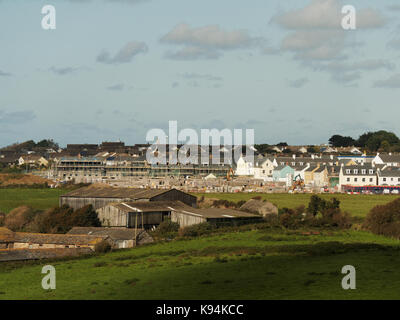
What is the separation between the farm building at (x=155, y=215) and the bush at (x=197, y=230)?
126 centimetres

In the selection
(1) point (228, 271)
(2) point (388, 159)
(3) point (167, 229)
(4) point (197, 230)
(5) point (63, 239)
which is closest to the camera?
(1) point (228, 271)

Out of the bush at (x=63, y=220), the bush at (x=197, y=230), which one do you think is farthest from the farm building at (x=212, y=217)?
the bush at (x=63, y=220)

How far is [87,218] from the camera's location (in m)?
50.6

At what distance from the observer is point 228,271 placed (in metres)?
29.4

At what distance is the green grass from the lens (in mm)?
68125

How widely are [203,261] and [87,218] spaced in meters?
19.7

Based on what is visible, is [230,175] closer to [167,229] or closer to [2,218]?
[2,218]

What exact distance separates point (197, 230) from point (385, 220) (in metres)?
11.6

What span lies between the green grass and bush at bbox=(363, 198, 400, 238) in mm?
32444

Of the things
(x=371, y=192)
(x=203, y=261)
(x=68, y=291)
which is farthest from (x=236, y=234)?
(x=371, y=192)

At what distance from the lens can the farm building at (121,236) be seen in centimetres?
4138

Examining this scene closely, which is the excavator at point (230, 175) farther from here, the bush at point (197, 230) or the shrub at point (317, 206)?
the bush at point (197, 230)

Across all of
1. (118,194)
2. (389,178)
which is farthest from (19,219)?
(389,178)

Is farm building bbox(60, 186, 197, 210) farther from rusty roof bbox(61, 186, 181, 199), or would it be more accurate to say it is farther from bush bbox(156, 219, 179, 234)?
bush bbox(156, 219, 179, 234)
